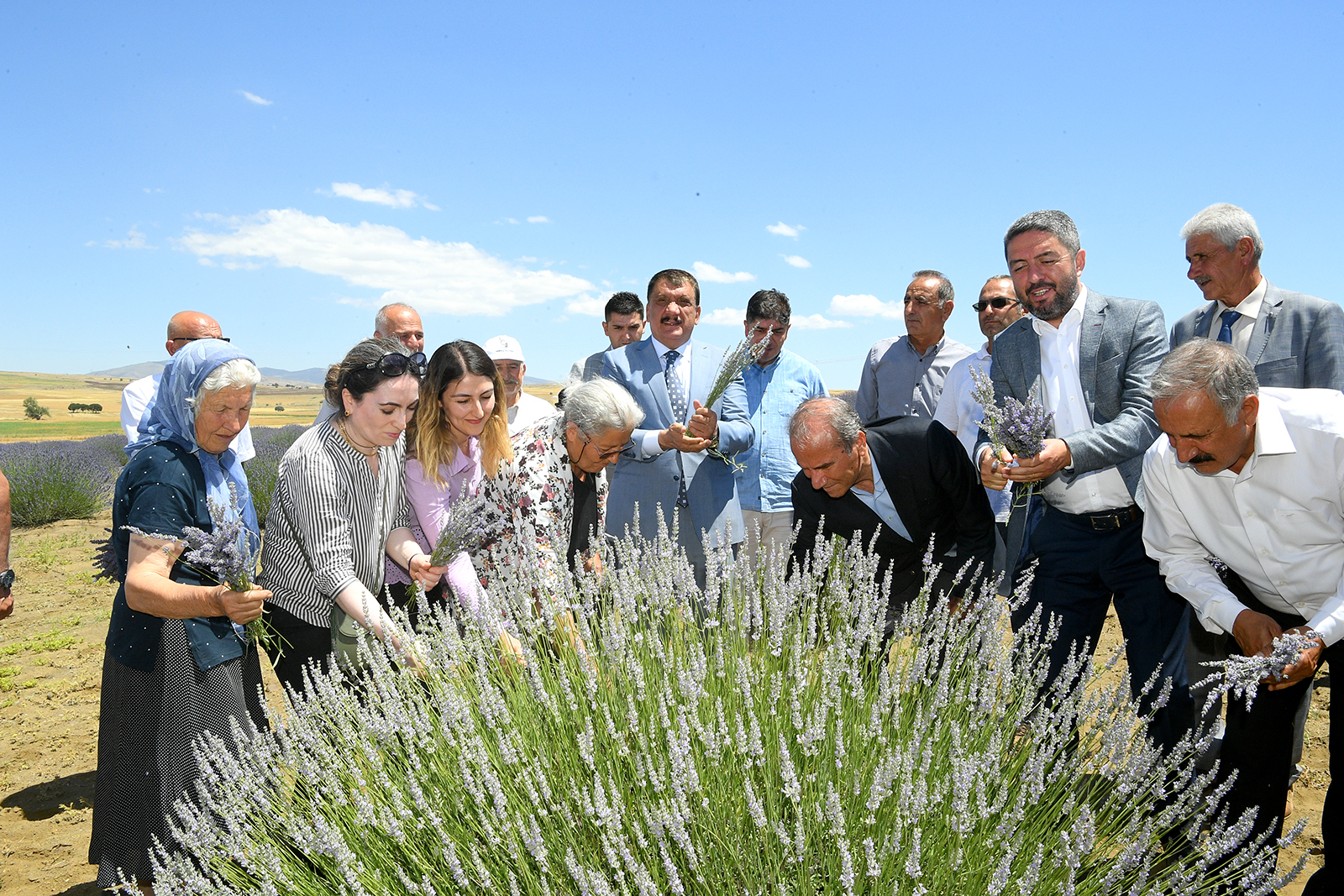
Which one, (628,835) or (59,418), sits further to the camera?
(59,418)

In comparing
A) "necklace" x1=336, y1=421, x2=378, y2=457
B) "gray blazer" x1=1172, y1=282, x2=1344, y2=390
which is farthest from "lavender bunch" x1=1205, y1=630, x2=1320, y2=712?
"necklace" x1=336, y1=421, x2=378, y2=457

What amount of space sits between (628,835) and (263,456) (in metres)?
13.7

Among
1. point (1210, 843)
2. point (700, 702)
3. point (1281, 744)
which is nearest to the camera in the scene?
point (1210, 843)

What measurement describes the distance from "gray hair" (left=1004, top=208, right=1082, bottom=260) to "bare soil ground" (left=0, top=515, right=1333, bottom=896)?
268cm

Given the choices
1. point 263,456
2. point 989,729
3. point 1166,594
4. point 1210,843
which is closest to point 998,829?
point 989,729

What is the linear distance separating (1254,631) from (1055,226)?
5.70 ft

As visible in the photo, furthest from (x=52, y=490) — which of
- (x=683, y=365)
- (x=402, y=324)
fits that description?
(x=683, y=365)

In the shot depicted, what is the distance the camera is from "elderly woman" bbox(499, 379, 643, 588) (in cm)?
306

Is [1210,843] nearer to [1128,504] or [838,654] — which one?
[838,654]

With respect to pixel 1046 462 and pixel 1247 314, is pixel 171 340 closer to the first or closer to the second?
pixel 1046 462

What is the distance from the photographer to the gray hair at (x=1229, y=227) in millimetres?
3424

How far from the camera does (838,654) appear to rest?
2.00 meters

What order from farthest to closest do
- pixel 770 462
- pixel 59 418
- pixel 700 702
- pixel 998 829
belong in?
pixel 59 418, pixel 770 462, pixel 700 702, pixel 998 829

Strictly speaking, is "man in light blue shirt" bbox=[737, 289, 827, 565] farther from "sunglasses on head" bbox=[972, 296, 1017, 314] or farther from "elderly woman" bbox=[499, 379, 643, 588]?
"elderly woman" bbox=[499, 379, 643, 588]
